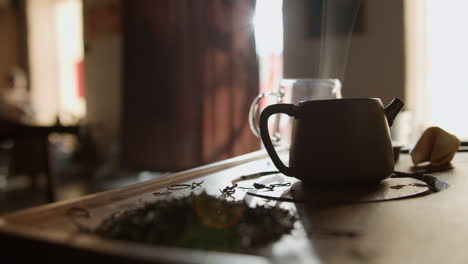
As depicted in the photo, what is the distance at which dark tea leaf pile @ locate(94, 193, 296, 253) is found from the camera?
0.24m

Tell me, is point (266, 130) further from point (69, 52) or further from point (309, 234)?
point (69, 52)

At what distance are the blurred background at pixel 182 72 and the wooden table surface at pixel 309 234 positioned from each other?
1.26 ft

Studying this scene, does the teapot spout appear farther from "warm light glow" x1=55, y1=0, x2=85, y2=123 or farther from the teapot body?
"warm light glow" x1=55, y1=0, x2=85, y2=123

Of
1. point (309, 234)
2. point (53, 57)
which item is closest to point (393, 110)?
point (309, 234)

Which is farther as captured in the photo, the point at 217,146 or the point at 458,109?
the point at 217,146

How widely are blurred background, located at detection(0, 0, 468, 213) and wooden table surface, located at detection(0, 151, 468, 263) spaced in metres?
0.38

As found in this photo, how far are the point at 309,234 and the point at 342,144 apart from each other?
159mm

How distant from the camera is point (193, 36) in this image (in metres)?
3.16

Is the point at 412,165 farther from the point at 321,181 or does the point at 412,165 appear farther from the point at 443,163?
the point at 321,181

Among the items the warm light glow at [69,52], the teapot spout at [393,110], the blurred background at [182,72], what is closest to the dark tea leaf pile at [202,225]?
the teapot spout at [393,110]

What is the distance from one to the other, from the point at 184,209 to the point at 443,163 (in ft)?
1.56

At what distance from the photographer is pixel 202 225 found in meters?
0.26

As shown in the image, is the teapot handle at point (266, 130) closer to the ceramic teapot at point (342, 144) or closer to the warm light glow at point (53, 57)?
the ceramic teapot at point (342, 144)

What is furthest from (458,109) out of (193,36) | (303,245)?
(303,245)
